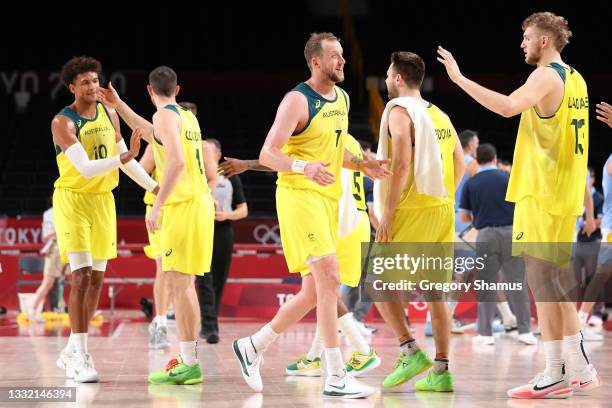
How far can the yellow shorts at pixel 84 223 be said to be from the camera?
6.64m

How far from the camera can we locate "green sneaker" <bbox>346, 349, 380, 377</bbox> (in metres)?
6.71

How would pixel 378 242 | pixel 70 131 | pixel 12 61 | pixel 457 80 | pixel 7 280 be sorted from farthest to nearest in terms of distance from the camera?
pixel 12 61, pixel 7 280, pixel 70 131, pixel 378 242, pixel 457 80

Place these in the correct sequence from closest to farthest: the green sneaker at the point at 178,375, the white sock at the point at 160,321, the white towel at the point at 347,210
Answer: the green sneaker at the point at 178,375 → the white towel at the point at 347,210 → the white sock at the point at 160,321

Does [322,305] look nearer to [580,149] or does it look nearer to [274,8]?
[580,149]

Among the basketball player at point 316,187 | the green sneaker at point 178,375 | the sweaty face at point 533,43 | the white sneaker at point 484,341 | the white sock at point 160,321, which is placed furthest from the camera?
the white sneaker at point 484,341

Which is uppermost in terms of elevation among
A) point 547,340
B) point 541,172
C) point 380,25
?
point 380,25

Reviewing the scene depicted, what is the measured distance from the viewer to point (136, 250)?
44.5 ft

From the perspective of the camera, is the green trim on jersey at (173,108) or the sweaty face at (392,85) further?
the green trim on jersey at (173,108)

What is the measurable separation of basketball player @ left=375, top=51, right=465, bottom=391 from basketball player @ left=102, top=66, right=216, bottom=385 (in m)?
1.28

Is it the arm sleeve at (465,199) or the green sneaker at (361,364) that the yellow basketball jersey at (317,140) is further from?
the arm sleeve at (465,199)

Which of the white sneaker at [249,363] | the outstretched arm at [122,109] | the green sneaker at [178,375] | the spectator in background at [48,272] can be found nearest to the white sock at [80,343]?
the green sneaker at [178,375]

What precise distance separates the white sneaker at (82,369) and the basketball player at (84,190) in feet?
0.03

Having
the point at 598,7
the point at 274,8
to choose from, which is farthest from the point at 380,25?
the point at 598,7

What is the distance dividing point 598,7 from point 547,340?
2163 cm
